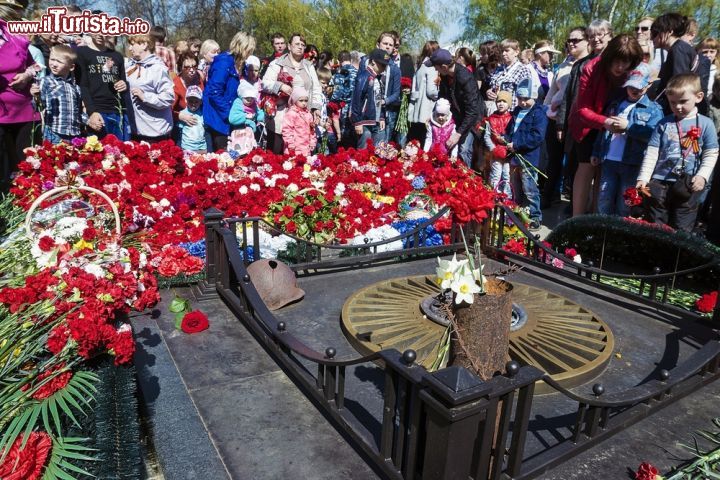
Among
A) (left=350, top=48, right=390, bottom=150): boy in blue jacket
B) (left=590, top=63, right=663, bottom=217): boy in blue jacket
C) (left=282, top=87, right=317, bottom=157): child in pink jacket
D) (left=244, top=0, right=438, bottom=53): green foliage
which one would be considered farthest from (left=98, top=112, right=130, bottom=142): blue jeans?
(left=244, top=0, right=438, bottom=53): green foliage

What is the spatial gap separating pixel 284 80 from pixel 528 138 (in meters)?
3.40

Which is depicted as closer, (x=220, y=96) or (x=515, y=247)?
(x=515, y=247)

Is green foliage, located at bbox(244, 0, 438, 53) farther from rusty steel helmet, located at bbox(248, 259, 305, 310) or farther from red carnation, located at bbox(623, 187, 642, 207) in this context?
rusty steel helmet, located at bbox(248, 259, 305, 310)

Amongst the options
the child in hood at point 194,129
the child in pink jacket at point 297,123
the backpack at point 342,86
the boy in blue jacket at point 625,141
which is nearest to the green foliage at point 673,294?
the boy in blue jacket at point 625,141

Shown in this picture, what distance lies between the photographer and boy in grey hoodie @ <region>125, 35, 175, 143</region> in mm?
6461

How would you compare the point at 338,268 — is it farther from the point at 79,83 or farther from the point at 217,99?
the point at 79,83

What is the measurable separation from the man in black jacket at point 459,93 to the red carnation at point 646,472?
592 centimetres

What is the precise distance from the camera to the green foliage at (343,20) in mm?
27406

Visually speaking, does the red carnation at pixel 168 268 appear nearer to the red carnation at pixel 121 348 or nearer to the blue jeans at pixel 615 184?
the red carnation at pixel 121 348

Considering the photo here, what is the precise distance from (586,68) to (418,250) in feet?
10.7

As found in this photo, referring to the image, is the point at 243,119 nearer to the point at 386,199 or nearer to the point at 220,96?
the point at 220,96

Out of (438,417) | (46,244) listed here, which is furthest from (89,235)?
(438,417)

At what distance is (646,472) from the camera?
2168 millimetres

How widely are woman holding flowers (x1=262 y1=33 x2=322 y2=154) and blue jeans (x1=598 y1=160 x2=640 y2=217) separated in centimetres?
417
